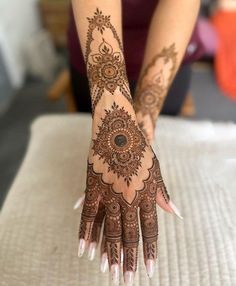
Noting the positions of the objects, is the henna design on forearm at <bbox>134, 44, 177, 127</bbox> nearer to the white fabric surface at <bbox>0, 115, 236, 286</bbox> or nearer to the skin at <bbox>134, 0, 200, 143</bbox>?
the skin at <bbox>134, 0, 200, 143</bbox>

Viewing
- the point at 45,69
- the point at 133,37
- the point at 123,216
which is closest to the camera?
the point at 123,216

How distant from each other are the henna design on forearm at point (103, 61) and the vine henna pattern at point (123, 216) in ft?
0.44

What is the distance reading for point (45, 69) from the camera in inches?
89.7

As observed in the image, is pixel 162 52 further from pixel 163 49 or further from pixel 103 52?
pixel 103 52

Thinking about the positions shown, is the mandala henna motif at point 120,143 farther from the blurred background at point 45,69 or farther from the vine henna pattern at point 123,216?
the blurred background at point 45,69

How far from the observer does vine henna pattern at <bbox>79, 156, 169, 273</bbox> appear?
537mm

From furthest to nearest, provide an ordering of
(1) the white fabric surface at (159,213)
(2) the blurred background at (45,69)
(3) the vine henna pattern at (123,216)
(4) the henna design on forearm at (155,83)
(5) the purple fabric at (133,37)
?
(2) the blurred background at (45,69)
(5) the purple fabric at (133,37)
(4) the henna design on forearm at (155,83)
(1) the white fabric surface at (159,213)
(3) the vine henna pattern at (123,216)

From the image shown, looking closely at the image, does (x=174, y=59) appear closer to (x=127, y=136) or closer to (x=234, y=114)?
(x=127, y=136)

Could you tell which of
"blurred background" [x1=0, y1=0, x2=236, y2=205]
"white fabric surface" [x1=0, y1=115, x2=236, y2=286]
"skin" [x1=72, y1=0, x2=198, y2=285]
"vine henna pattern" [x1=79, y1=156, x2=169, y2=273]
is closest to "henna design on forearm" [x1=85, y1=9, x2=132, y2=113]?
"skin" [x1=72, y1=0, x2=198, y2=285]

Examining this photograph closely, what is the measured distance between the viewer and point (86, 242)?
1.85 ft

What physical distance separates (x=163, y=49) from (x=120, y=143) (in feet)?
0.95

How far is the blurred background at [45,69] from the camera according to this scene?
Result: 182 centimetres

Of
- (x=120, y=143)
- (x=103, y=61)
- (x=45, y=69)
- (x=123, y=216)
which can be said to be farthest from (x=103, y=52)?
(x=45, y=69)

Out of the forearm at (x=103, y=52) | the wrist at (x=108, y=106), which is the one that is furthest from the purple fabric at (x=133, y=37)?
the wrist at (x=108, y=106)
